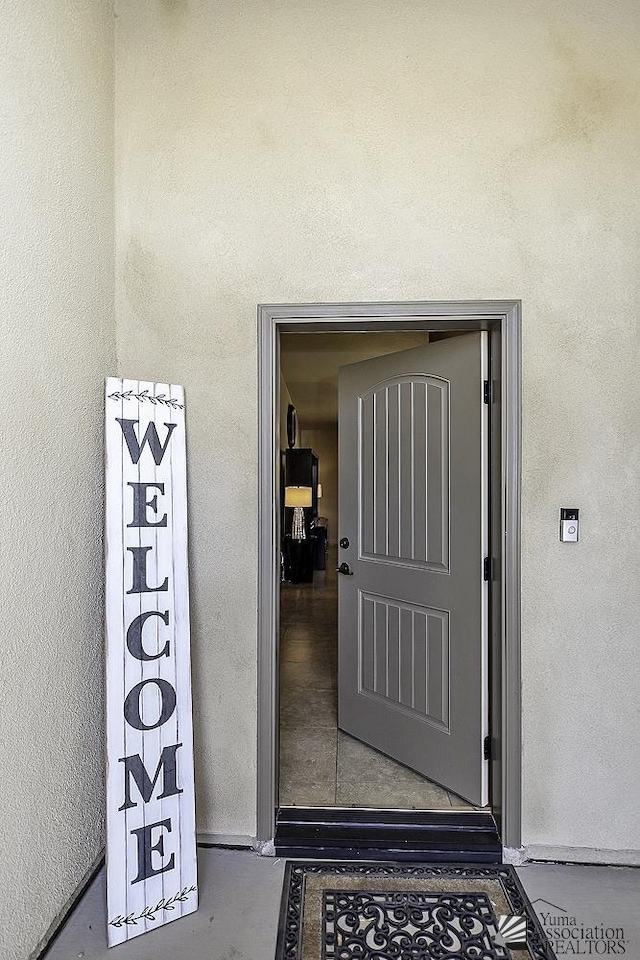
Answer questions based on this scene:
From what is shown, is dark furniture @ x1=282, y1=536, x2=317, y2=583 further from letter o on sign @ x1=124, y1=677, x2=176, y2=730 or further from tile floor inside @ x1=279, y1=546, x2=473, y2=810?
letter o on sign @ x1=124, y1=677, x2=176, y2=730

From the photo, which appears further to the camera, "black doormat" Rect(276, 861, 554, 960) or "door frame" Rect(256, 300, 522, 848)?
"door frame" Rect(256, 300, 522, 848)

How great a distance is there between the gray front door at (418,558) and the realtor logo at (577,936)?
1.88 ft

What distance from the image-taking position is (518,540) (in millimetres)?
2307

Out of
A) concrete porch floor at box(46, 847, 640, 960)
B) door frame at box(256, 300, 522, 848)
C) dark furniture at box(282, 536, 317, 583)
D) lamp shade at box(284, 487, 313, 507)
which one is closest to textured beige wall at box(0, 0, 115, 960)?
concrete porch floor at box(46, 847, 640, 960)

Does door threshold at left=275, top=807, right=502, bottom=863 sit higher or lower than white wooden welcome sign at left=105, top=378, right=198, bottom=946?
lower

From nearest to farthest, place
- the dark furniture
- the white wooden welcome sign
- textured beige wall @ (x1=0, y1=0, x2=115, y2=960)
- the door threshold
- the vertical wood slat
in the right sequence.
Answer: textured beige wall @ (x1=0, y1=0, x2=115, y2=960)
the white wooden welcome sign
the door threshold
the vertical wood slat
the dark furniture

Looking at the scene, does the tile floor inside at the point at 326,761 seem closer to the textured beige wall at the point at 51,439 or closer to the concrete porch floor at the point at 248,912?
the concrete porch floor at the point at 248,912

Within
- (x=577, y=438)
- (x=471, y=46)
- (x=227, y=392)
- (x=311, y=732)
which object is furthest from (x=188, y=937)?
(x=471, y=46)

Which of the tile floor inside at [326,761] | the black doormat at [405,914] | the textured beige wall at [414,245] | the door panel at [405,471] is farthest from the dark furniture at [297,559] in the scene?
the black doormat at [405,914]

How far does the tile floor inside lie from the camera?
8.75 ft

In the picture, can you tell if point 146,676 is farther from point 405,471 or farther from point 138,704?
point 405,471

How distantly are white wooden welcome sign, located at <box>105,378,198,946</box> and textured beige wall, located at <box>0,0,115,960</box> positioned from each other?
171mm

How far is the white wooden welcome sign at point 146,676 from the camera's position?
1938mm

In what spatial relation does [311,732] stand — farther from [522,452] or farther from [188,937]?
[522,452]
